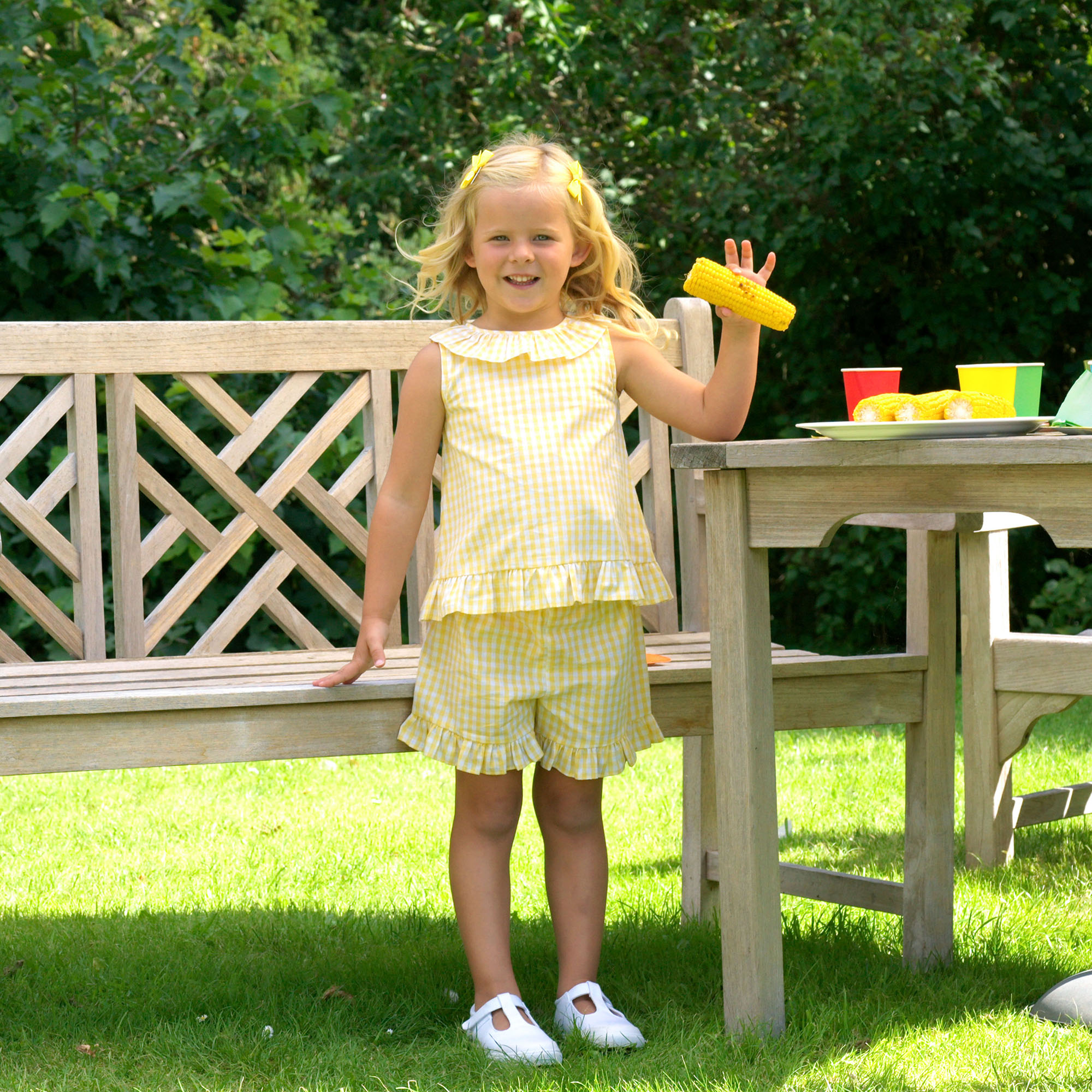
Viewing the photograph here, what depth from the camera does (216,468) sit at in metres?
2.97

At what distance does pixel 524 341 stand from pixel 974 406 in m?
0.70

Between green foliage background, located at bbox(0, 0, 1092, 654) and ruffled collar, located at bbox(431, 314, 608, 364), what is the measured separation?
2921 mm

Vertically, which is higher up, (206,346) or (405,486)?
(206,346)

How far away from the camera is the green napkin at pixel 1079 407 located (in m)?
2.17

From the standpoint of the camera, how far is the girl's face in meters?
2.43

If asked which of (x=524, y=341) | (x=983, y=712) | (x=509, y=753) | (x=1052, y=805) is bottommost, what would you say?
(x=1052, y=805)

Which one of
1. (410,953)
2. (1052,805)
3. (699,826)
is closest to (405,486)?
(410,953)

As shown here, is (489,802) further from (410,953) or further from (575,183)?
(575,183)

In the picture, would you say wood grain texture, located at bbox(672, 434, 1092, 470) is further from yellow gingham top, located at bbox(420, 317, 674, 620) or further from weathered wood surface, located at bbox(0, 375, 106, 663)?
weathered wood surface, located at bbox(0, 375, 106, 663)

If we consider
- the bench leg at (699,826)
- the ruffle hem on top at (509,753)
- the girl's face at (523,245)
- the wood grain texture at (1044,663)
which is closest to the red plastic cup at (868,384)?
the girl's face at (523,245)

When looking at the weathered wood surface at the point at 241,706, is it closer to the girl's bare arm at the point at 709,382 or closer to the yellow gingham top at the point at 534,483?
the yellow gingham top at the point at 534,483

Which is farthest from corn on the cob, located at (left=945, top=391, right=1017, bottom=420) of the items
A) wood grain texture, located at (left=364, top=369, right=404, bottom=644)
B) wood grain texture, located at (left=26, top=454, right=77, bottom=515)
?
wood grain texture, located at (left=26, top=454, right=77, bottom=515)

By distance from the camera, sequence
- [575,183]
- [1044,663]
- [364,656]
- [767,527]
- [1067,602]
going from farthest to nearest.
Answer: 1. [1067,602]
2. [1044,663]
3. [575,183]
4. [364,656]
5. [767,527]

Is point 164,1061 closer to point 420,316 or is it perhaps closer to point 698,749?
point 698,749
